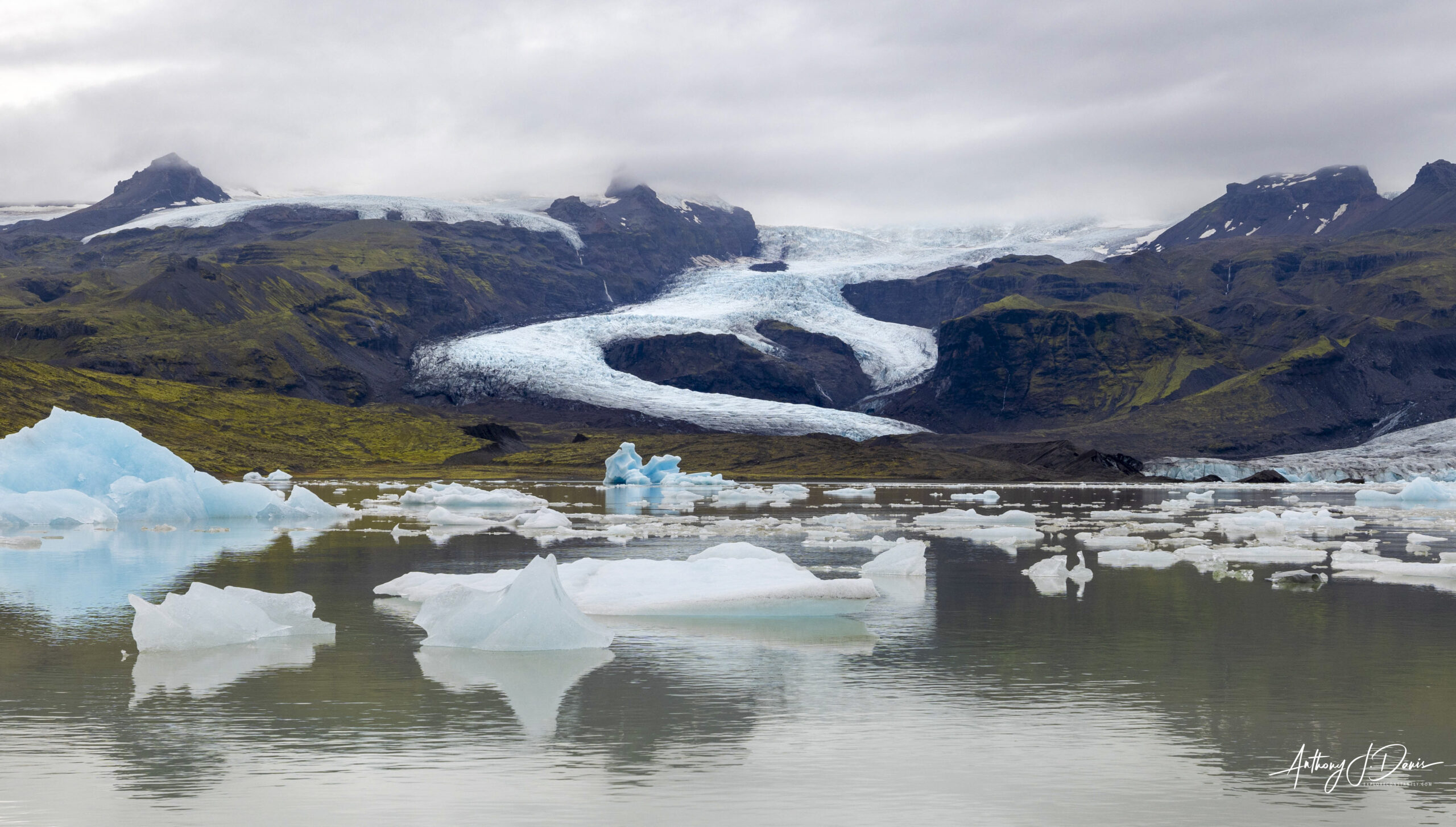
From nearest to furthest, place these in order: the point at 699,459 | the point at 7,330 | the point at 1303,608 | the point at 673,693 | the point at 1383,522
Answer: the point at 673,693 < the point at 1303,608 < the point at 1383,522 < the point at 699,459 < the point at 7,330

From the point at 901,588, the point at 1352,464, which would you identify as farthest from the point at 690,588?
the point at 1352,464

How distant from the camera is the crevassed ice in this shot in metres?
132

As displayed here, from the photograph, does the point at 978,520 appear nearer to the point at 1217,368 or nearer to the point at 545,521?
the point at 545,521

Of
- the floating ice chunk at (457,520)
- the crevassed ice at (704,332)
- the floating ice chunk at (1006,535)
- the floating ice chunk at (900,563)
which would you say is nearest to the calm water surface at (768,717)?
the floating ice chunk at (900,563)

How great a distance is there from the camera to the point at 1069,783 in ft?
30.9

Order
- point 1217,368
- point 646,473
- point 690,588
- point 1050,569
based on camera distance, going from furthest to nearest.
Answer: point 1217,368 < point 646,473 < point 1050,569 < point 690,588

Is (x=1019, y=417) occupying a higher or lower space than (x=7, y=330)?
lower

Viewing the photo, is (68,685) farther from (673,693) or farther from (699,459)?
(699,459)

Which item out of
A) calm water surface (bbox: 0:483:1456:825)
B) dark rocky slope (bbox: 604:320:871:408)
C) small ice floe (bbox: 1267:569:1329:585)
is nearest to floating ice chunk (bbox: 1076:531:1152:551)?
small ice floe (bbox: 1267:569:1329:585)

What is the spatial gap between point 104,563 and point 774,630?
17.4m

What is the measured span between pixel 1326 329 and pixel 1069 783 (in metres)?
179

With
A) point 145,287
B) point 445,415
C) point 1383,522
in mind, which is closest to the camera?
point 1383,522

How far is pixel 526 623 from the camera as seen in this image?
1490 centimetres

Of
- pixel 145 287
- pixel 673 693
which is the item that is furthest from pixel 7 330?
pixel 673 693
